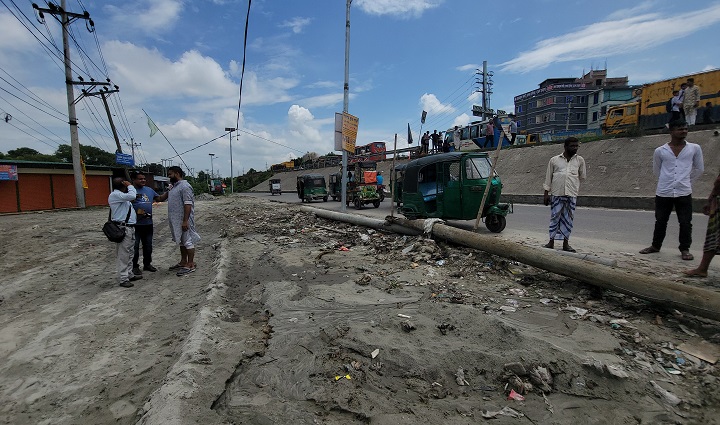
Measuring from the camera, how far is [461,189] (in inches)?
313

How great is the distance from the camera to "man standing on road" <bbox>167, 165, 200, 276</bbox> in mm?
5828

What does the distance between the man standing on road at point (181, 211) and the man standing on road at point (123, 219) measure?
61 centimetres

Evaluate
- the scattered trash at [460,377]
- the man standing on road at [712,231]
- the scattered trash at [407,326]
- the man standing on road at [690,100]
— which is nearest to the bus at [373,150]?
the man standing on road at [690,100]

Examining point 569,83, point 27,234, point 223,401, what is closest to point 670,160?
point 223,401

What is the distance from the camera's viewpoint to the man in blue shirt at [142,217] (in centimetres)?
584

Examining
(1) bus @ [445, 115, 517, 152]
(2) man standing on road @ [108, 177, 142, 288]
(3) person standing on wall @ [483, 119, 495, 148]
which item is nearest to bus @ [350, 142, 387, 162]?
(1) bus @ [445, 115, 517, 152]

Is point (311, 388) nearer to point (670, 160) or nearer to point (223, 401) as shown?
point (223, 401)

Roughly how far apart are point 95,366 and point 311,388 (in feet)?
6.60

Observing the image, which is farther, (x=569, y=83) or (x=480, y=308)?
(x=569, y=83)

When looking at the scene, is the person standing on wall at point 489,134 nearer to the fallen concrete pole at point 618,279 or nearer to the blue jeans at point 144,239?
the fallen concrete pole at point 618,279

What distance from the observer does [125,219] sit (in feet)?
17.5

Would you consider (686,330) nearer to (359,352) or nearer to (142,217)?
(359,352)

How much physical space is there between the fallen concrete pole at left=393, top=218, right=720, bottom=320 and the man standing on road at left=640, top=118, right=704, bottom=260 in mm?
2007

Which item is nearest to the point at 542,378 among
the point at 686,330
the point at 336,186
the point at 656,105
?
the point at 686,330
